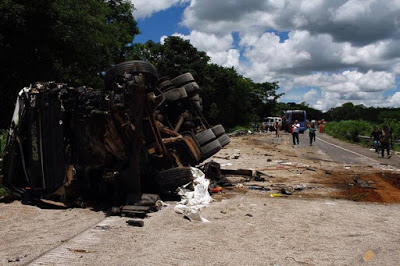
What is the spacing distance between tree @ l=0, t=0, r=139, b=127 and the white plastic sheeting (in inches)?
396

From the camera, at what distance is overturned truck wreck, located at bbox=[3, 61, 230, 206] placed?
6133 mm

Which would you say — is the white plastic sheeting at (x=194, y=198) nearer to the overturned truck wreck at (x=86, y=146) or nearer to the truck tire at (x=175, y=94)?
the overturned truck wreck at (x=86, y=146)

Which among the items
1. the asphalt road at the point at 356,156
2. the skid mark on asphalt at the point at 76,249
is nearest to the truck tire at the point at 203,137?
the skid mark on asphalt at the point at 76,249

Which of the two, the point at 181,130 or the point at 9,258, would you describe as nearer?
the point at 9,258

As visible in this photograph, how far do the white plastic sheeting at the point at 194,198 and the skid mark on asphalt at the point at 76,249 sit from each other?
139 centimetres

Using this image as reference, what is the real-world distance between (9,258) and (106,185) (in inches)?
104

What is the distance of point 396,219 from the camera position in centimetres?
574

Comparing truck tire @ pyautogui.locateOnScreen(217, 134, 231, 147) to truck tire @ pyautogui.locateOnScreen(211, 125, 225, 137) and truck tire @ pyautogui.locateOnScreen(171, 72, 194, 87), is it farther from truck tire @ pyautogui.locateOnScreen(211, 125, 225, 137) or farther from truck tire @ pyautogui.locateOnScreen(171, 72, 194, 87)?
truck tire @ pyautogui.locateOnScreen(171, 72, 194, 87)

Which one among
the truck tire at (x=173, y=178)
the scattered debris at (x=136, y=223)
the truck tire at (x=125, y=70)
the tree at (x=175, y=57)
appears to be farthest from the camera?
the tree at (x=175, y=57)

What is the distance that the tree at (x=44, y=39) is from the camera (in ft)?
45.5

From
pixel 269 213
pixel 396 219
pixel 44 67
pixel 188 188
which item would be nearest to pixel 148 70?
pixel 188 188

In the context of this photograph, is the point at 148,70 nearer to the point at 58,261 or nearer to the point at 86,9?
the point at 58,261

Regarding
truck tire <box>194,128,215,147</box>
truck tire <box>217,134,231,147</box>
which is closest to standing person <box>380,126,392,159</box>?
truck tire <box>217,134,231,147</box>

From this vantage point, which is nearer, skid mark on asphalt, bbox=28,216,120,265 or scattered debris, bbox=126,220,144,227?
skid mark on asphalt, bbox=28,216,120,265
